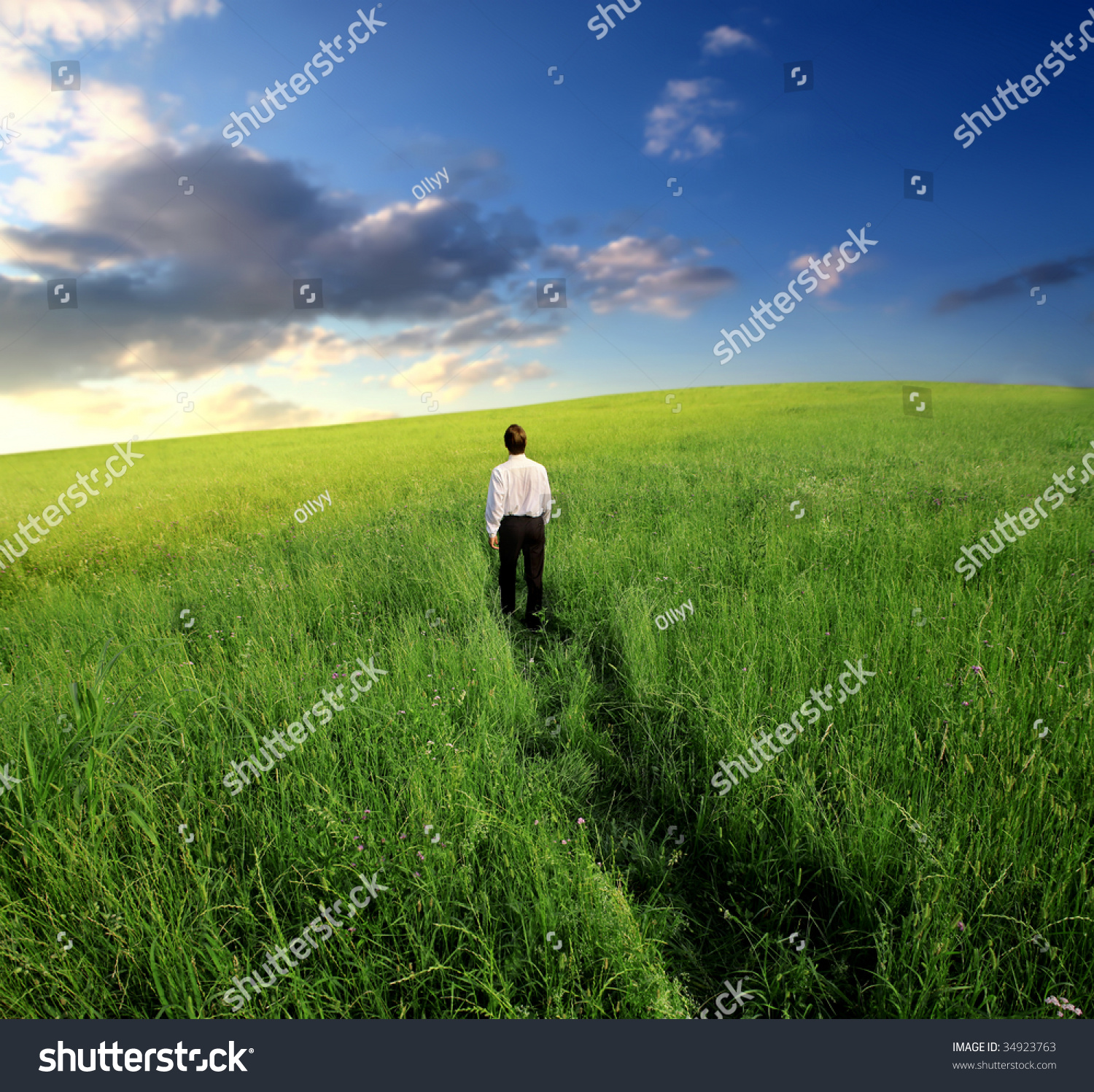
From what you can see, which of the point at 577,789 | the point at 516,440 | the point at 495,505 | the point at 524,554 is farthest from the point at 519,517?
the point at 577,789

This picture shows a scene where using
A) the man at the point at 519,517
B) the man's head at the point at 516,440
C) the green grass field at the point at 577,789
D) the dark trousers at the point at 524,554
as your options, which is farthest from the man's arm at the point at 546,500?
the green grass field at the point at 577,789

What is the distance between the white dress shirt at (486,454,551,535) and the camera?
5.42m

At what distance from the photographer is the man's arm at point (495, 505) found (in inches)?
213

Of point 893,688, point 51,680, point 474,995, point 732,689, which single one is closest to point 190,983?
point 474,995

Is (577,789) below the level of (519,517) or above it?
below

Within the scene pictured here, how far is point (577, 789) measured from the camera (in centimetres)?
322

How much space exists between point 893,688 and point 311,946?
3.51 meters

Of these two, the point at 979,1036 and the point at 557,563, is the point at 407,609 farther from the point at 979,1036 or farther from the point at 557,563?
the point at 979,1036

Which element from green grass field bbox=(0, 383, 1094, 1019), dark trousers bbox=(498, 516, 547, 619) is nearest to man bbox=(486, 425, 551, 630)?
dark trousers bbox=(498, 516, 547, 619)

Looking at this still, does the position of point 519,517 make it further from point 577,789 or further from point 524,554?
point 577,789

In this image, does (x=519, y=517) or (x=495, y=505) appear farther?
(x=519, y=517)

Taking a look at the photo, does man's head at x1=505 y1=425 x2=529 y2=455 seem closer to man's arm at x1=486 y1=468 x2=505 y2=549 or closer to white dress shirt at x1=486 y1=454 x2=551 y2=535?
white dress shirt at x1=486 y1=454 x2=551 y2=535

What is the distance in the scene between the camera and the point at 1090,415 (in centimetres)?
2369

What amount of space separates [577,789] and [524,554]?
9.65ft
